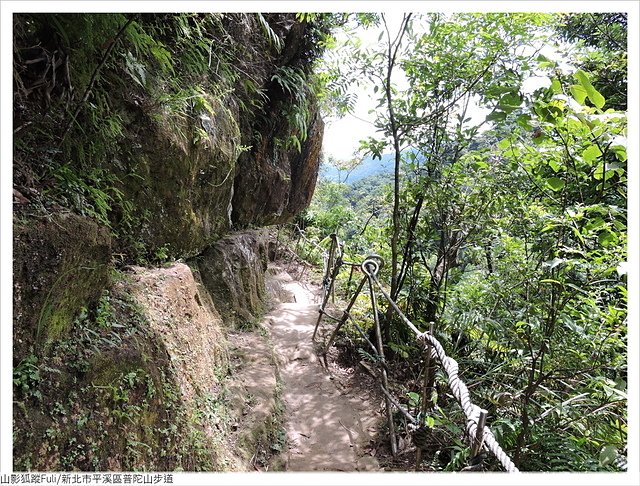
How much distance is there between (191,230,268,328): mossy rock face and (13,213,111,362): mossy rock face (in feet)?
7.52

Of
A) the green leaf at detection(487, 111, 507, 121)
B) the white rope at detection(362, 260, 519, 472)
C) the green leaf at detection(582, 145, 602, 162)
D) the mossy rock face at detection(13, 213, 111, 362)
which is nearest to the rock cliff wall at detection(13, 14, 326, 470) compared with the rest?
the mossy rock face at detection(13, 213, 111, 362)

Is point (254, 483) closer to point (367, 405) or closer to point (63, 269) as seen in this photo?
point (63, 269)

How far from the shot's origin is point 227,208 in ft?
15.6

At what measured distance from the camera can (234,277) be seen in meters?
4.66

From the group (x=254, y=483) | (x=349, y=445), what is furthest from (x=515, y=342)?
(x=254, y=483)

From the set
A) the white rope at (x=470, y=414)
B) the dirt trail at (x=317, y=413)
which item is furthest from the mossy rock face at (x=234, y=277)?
the white rope at (x=470, y=414)

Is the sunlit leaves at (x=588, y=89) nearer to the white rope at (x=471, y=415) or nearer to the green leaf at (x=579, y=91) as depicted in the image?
the green leaf at (x=579, y=91)

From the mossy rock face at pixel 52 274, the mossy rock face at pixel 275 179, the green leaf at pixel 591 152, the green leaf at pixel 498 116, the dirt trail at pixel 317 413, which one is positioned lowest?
the dirt trail at pixel 317 413

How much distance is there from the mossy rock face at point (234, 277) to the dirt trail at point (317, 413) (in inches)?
19.4

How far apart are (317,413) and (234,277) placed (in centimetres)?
203

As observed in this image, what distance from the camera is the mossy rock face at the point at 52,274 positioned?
1.45 meters

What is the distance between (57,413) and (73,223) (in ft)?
2.82

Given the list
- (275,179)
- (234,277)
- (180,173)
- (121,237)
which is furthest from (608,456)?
(275,179)

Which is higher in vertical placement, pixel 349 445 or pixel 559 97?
pixel 559 97
